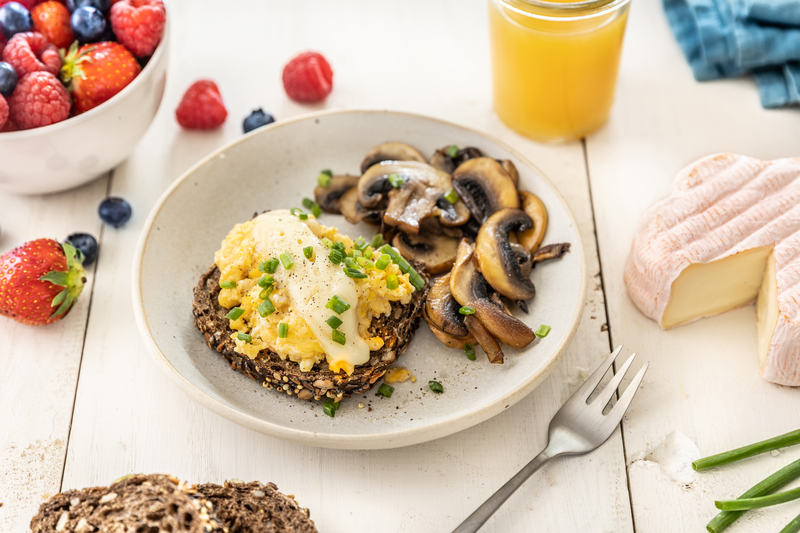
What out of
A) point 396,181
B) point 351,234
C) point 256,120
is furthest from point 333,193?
point 256,120

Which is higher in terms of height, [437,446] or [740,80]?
[740,80]

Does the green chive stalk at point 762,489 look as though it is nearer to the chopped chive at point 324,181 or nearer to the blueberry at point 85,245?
the chopped chive at point 324,181

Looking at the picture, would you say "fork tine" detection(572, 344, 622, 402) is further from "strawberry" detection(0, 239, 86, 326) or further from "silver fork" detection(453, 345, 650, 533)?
"strawberry" detection(0, 239, 86, 326)

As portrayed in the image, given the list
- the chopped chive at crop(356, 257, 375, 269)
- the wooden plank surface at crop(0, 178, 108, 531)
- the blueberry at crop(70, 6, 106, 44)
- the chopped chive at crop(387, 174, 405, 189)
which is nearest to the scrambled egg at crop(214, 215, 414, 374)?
the chopped chive at crop(356, 257, 375, 269)

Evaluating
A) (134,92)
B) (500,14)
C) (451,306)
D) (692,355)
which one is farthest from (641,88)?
(134,92)

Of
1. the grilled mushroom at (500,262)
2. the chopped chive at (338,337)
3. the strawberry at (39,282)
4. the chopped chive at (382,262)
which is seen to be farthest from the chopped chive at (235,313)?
the grilled mushroom at (500,262)

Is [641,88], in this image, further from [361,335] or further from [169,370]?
[169,370]
